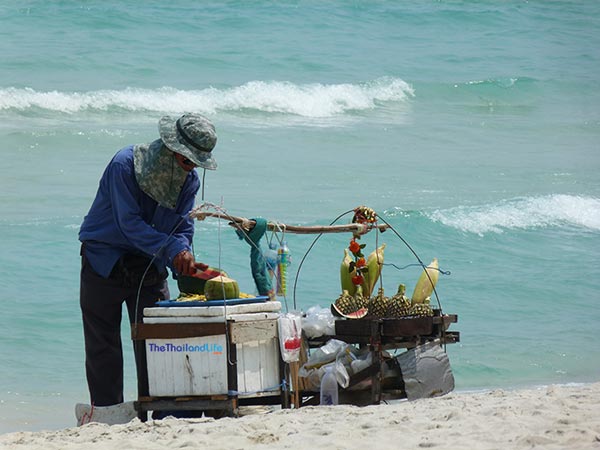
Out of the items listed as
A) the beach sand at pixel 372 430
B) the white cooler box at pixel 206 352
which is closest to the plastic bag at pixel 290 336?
the white cooler box at pixel 206 352

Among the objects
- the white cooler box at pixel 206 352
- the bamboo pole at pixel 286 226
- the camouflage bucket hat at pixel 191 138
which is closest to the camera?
the white cooler box at pixel 206 352

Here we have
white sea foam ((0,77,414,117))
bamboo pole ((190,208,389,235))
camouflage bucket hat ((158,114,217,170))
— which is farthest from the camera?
white sea foam ((0,77,414,117))

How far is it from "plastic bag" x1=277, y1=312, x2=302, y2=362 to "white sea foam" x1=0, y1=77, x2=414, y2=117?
14411 mm

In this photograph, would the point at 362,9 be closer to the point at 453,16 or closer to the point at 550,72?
the point at 453,16

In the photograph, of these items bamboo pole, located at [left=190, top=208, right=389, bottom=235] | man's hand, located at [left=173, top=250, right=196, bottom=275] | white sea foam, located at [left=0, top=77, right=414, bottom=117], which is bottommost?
man's hand, located at [left=173, top=250, right=196, bottom=275]

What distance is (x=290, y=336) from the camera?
484 centimetres

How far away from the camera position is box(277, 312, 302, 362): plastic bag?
482cm

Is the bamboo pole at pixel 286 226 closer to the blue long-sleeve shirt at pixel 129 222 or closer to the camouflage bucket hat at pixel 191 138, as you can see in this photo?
the blue long-sleeve shirt at pixel 129 222

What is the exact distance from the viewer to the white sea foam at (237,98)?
18.8 m

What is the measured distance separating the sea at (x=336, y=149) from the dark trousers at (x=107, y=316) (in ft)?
1.72

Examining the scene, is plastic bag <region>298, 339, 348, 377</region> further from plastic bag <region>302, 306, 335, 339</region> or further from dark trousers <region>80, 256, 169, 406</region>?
dark trousers <region>80, 256, 169, 406</region>

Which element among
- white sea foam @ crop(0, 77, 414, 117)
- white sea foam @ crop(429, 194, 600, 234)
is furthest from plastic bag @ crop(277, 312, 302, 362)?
white sea foam @ crop(0, 77, 414, 117)

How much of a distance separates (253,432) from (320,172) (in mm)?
10689

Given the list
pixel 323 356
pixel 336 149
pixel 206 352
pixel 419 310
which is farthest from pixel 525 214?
pixel 206 352
